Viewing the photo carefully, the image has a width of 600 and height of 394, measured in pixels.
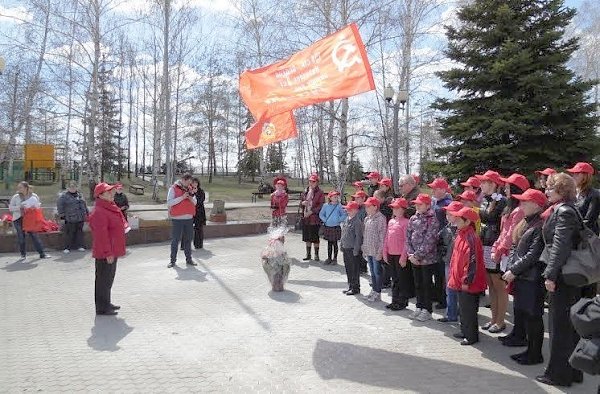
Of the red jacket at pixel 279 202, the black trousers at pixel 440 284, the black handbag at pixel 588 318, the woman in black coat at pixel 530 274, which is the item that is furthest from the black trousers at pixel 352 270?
the black handbag at pixel 588 318

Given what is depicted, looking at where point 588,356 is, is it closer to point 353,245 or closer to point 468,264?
point 468,264

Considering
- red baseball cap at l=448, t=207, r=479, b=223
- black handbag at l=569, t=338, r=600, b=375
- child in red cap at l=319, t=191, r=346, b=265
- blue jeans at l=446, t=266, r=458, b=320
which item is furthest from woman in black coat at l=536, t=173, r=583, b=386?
child in red cap at l=319, t=191, r=346, b=265

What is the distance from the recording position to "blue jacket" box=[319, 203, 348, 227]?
10.0m

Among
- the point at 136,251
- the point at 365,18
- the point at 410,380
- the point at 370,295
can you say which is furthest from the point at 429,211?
the point at 365,18

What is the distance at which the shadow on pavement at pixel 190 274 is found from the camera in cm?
888

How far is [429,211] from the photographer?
6316mm

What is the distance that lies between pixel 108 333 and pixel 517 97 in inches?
464

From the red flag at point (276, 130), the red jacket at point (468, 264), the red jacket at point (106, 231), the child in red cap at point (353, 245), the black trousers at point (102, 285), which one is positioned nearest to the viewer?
the red jacket at point (468, 264)

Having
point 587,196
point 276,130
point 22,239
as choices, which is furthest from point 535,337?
point 22,239

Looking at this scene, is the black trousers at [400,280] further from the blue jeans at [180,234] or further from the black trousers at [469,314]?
the blue jeans at [180,234]

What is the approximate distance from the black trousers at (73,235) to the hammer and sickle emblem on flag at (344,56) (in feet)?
25.9

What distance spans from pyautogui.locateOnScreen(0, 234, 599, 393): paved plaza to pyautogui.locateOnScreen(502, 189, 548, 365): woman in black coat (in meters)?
0.22

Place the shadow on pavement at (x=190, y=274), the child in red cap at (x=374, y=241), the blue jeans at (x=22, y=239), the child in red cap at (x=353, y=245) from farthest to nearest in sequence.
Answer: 1. the blue jeans at (x=22, y=239)
2. the shadow on pavement at (x=190, y=274)
3. the child in red cap at (x=353, y=245)
4. the child in red cap at (x=374, y=241)

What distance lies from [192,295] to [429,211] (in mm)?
3746
